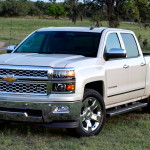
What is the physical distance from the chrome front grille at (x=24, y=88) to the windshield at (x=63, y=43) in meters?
1.29

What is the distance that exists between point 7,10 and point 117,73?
75.8 meters

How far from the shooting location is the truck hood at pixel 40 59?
6.98m

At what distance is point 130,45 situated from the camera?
8.97m

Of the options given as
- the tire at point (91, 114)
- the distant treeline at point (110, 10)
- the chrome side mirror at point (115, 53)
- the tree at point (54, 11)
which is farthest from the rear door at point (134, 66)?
the tree at point (54, 11)

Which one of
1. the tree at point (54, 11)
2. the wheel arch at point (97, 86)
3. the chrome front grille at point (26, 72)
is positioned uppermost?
the chrome front grille at point (26, 72)

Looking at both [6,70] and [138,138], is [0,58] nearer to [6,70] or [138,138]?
[6,70]

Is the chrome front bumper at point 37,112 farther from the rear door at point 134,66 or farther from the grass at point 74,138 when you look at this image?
the rear door at point 134,66

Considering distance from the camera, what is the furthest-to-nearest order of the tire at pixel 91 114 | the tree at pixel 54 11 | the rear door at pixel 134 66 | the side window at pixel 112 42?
the tree at pixel 54 11, the rear door at pixel 134 66, the side window at pixel 112 42, the tire at pixel 91 114

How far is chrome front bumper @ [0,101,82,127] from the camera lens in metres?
6.82

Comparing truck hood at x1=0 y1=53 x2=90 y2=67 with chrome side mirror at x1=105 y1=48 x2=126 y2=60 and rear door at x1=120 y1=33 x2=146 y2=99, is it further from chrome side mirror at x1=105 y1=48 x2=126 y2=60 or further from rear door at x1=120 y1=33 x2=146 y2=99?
rear door at x1=120 y1=33 x2=146 y2=99

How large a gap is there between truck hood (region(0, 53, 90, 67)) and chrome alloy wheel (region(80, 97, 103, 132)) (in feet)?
2.28

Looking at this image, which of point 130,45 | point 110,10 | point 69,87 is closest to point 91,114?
point 69,87

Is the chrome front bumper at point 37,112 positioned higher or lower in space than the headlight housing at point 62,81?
lower

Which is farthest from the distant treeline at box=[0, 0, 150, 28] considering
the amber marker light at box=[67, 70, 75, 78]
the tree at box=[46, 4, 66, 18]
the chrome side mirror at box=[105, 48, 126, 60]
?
the tree at box=[46, 4, 66, 18]
